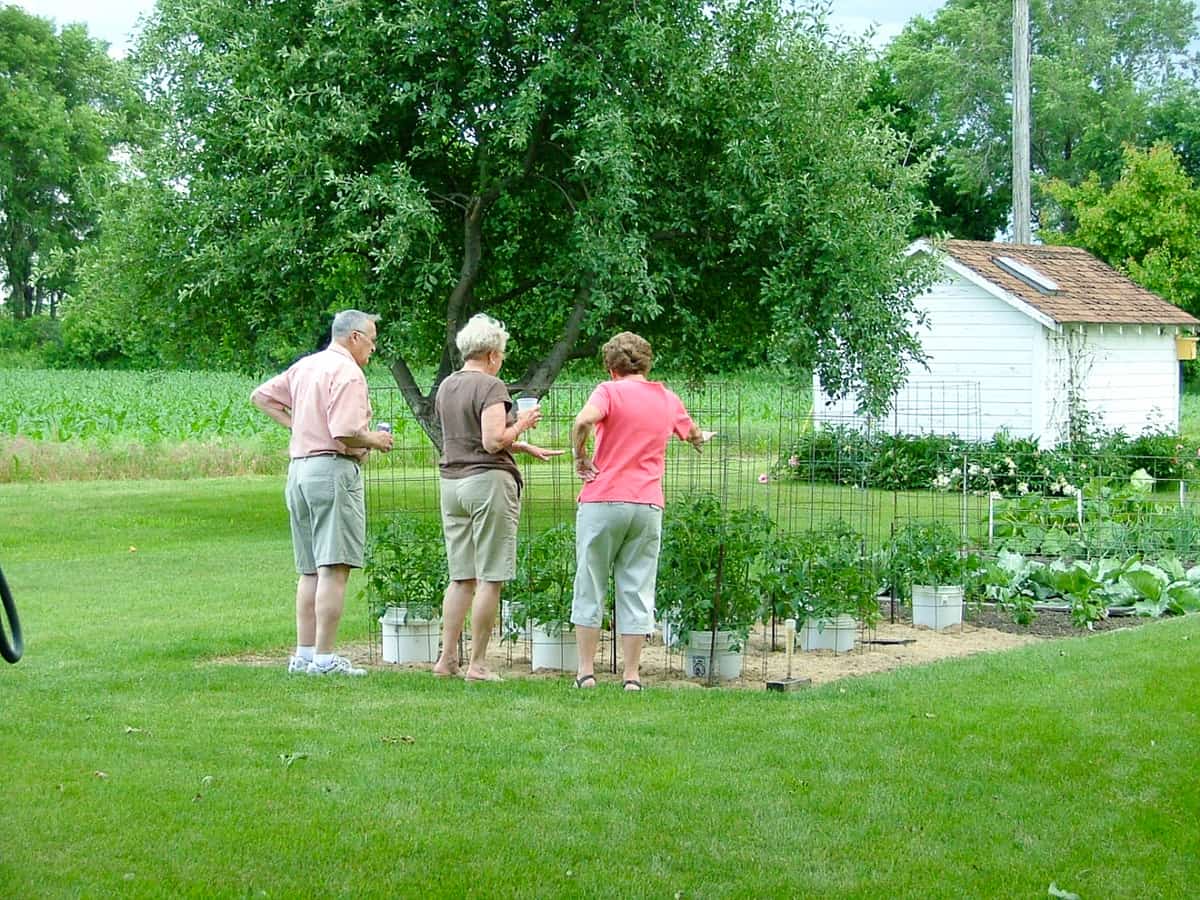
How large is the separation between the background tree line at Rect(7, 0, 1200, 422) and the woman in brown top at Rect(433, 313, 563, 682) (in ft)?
19.2

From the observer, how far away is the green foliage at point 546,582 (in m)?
8.48

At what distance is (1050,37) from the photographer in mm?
49125

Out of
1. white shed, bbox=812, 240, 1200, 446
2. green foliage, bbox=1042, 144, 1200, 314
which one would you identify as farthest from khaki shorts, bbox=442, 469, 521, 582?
green foliage, bbox=1042, 144, 1200, 314

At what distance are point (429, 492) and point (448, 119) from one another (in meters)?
6.84

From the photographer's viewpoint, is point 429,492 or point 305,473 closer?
point 305,473

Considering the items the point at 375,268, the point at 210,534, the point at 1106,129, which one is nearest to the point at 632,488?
the point at 375,268

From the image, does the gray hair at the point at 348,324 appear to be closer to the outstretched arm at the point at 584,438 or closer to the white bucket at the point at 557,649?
the outstretched arm at the point at 584,438

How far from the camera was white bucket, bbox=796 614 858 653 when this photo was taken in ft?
30.6

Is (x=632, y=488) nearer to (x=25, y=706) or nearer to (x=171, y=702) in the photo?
(x=171, y=702)

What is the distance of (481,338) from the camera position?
25.8ft

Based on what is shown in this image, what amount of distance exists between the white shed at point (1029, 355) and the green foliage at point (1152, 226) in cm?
1356

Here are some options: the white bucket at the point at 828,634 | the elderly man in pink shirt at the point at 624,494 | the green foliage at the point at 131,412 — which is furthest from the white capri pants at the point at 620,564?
the green foliage at the point at 131,412

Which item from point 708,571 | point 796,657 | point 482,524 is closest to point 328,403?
point 482,524


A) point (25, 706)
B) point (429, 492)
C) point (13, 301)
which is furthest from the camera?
point (13, 301)
